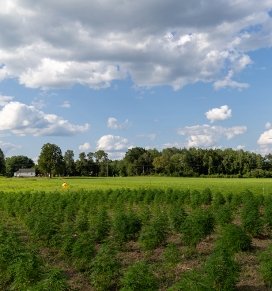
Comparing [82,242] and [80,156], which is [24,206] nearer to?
[82,242]

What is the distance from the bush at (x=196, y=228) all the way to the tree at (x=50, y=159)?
125 metres

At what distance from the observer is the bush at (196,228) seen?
1496cm

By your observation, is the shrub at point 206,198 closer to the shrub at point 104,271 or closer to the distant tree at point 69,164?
the shrub at point 104,271

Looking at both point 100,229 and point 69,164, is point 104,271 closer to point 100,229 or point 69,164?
point 100,229

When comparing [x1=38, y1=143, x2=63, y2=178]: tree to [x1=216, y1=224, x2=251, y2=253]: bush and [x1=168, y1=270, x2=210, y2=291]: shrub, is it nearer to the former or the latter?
[x1=216, y1=224, x2=251, y2=253]: bush

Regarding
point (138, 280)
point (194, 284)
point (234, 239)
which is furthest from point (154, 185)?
point (194, 284)

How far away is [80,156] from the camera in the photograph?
6658 inches

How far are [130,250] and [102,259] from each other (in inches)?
174

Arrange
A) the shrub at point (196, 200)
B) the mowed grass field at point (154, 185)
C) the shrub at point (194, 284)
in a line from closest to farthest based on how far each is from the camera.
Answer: the shrub at point (194, 284) → the shrub at point (196, 200) → the mowed grass field at point (154, 185)

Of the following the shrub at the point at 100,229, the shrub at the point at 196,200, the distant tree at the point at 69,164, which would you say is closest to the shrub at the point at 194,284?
the shrub at the point at 100,229

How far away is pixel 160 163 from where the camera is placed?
6137 inches

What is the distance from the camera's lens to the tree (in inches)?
5453

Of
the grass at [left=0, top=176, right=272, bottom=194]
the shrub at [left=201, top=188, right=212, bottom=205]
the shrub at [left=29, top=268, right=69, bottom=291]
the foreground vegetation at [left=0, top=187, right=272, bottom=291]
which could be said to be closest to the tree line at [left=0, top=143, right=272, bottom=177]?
the grass at [left=0, top=176, right=272, bottom=194]

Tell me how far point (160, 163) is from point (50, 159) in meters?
37.8
